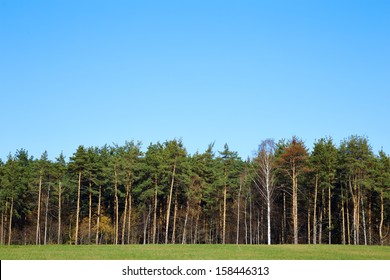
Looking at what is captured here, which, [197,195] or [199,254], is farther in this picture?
[197,195]

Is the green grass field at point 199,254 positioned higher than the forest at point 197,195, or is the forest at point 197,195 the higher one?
the forest at point 197,195

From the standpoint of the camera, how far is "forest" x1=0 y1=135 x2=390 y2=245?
56.7 meters

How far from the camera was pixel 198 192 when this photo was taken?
65.0 meters

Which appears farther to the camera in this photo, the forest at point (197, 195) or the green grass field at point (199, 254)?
the forest at point (197, 195)

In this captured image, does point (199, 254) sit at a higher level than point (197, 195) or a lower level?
lower

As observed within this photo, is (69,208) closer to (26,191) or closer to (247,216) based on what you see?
(26,191)

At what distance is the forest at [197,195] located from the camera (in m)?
56.7

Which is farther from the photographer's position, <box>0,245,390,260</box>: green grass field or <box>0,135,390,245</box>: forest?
<box>0,135,390,245</box>: forest

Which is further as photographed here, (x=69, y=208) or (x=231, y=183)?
(x=69, y=208)

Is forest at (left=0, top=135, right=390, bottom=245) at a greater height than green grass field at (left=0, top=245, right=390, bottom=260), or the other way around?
forest at (left=0, top=135, right=390, bottom=245)

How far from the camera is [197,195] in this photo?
66250mm
